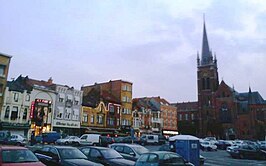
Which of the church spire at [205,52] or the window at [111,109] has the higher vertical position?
Result: the church spire at [205,52]

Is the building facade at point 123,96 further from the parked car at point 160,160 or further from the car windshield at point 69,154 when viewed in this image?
the parked car at point 160,160

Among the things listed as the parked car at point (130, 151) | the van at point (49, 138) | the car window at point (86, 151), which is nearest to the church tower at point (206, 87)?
the van at point (49, 138)

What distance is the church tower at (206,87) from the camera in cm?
9738

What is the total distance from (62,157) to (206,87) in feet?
314

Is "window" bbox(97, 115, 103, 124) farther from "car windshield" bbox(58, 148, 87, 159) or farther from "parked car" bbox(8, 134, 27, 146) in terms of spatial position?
"car windshield" bbox(58, 148, 87, 159)

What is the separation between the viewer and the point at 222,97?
9662cm

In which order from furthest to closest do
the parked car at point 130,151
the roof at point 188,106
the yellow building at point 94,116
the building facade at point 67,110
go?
the roof at point 188,106 → the yellow building at point 94,116 → the building facade at point 67,110 → the parked car at point 130,151

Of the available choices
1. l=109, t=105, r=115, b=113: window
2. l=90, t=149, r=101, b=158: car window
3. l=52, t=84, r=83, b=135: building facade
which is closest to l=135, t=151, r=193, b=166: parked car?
l=90, t=149, r=101, b=158: car window

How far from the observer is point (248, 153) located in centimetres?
3098

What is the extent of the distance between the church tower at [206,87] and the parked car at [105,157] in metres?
83.2

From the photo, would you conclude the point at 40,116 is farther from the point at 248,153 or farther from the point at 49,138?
the point at 248,153

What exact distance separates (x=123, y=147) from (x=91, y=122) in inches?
1543

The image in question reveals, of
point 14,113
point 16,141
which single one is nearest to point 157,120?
point 14,113

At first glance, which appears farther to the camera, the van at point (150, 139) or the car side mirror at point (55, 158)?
the van at point (150, 139)
